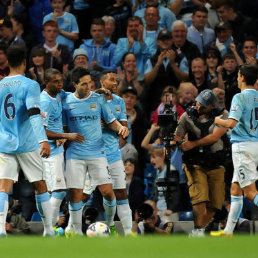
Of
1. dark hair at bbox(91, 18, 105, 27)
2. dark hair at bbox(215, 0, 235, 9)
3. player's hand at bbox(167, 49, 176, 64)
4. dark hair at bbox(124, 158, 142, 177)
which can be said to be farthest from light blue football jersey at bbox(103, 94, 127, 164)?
dark hair at bbox(215, 0, 235, 9)

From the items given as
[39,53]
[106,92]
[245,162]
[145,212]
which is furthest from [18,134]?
[39,53]

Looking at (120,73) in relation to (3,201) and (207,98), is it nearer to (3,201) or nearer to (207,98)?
(207,98)

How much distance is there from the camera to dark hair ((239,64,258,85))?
1128 cm

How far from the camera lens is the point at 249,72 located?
11312 mm

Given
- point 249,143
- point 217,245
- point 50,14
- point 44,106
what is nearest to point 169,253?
point 217,245

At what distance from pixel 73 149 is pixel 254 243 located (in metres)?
4.50

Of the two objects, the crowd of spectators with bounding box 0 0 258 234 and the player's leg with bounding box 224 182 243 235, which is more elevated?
the crowd of spectators with bounding box 0 0 258 234

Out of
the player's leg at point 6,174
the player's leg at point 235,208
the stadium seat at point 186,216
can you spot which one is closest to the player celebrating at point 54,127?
the player's leg at point 6,174

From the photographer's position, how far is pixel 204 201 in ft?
42.3

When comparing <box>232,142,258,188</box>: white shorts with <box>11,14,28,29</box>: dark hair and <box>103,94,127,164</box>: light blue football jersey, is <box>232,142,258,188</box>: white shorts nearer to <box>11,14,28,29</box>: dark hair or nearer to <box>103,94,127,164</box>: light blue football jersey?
<box>103,94,127,164</box>: light blue football jersey

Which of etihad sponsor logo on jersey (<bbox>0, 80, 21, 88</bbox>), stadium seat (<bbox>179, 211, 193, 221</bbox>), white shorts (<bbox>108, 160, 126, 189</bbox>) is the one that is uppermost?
etihad sponsor logo on jersey (<bbox>0, 80, 21, 88</bbox>)

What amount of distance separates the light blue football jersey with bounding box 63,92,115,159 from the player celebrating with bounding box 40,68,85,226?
32 centimetres

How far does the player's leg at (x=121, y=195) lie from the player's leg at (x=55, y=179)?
74 cm

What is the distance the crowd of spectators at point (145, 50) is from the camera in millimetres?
14883
